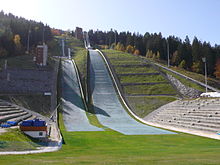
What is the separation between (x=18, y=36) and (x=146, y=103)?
46.3 meters

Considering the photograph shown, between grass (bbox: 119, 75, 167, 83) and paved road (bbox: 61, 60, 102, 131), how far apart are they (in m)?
9.06

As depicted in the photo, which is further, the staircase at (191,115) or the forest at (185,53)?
the forest at (185,53)

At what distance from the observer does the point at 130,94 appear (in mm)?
44375

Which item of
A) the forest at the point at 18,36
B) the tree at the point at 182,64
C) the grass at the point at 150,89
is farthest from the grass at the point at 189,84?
the forest at the point at 18,36

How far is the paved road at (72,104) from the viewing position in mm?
28500

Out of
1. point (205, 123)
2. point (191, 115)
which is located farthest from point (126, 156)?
point (191, 115)

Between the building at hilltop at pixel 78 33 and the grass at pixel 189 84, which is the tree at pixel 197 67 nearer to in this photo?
the grass at pixel 189 84

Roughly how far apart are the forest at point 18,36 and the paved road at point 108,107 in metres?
18.8

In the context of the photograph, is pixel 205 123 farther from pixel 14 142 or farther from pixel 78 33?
pixel 78 33

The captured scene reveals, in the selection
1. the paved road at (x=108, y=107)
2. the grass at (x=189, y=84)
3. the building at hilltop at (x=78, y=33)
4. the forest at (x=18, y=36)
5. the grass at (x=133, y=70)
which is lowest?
the paved road at (x=108, y=107)

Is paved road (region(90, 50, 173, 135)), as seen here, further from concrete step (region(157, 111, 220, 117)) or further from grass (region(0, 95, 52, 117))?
grass (region(0, 95, 52, 117))

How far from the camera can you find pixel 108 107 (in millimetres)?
39500

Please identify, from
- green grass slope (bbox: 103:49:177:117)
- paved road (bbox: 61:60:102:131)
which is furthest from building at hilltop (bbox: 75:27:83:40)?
paved road (bbox: 61:60:102:131)

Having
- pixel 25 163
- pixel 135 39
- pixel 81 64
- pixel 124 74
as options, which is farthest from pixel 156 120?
pixel 135 39
